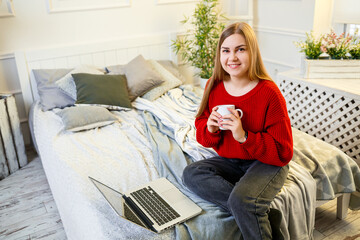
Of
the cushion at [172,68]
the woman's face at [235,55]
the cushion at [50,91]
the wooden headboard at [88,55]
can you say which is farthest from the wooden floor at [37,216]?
the cushion at [172,68]

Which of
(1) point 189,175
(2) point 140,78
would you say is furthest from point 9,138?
(1) point 189,175

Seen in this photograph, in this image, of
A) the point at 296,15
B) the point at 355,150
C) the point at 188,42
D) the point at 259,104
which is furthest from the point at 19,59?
the point at 355,150

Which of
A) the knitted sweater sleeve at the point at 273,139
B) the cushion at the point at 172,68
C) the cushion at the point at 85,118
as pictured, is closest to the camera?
the knitted sweater sleeve at the point at 273,139

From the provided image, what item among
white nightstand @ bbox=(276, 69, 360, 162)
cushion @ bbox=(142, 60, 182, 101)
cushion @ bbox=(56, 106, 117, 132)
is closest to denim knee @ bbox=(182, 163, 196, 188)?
cushion @ bbox=(56, 106, 117, 132)

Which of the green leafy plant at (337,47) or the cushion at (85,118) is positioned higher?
the green leafy plant at (337,47)

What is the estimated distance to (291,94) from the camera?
296cm

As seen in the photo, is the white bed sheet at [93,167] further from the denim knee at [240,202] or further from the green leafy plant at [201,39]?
the green leafy plant at [201,39]

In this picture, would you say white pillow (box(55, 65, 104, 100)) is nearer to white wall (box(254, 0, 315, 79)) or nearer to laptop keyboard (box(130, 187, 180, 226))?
laptop keyboard (box(130, 187, 180, 226))

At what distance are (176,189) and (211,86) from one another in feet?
1.91

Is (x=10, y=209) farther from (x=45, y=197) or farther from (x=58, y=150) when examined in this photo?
(x=58, y=150)

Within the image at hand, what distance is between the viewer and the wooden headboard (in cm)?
322

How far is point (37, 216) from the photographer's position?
238 cm

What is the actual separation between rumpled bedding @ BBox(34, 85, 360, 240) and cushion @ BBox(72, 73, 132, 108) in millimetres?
193

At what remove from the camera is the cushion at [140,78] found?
3234 millimetres
